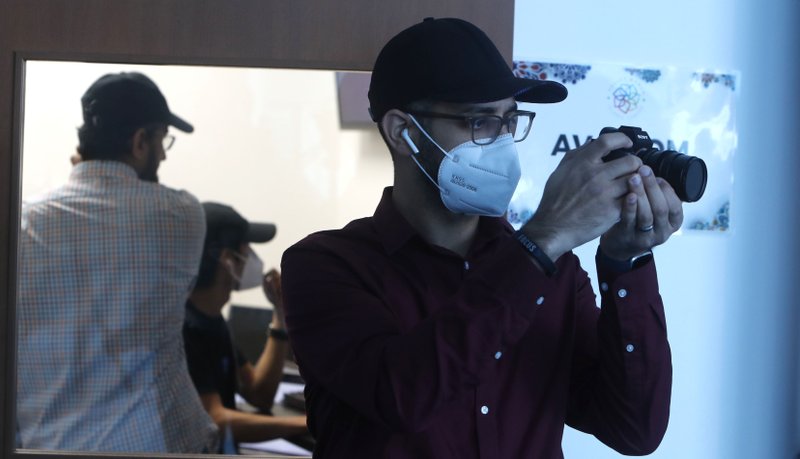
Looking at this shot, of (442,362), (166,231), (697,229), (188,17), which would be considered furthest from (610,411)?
(166,231)

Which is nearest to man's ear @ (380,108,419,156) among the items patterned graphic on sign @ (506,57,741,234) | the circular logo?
patterned graphic on sign @ (506,57,741,234)

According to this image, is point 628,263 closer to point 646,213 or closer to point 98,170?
point 646,213

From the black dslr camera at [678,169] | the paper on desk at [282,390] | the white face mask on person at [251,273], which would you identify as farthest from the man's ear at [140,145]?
the black dslr camera at [678,169]

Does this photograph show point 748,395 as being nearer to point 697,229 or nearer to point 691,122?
point 697,229

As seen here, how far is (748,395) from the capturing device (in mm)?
1753

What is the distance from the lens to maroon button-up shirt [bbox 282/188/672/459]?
0.95 m

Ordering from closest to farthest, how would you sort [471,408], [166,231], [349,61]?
[471,408], [349,61], [166,231]

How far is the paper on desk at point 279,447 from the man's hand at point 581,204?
4.20 ft

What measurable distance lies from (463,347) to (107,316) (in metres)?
1.34

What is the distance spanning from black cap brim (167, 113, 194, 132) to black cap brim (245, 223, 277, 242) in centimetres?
36

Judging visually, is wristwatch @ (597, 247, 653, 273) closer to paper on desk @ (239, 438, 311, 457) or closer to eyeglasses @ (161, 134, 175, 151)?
paper on desk @ (239, 438, 311, 457)

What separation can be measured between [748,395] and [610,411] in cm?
78

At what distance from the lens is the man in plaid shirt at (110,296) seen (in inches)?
73.1

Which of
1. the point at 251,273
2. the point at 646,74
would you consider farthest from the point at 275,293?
the point at 646,74
